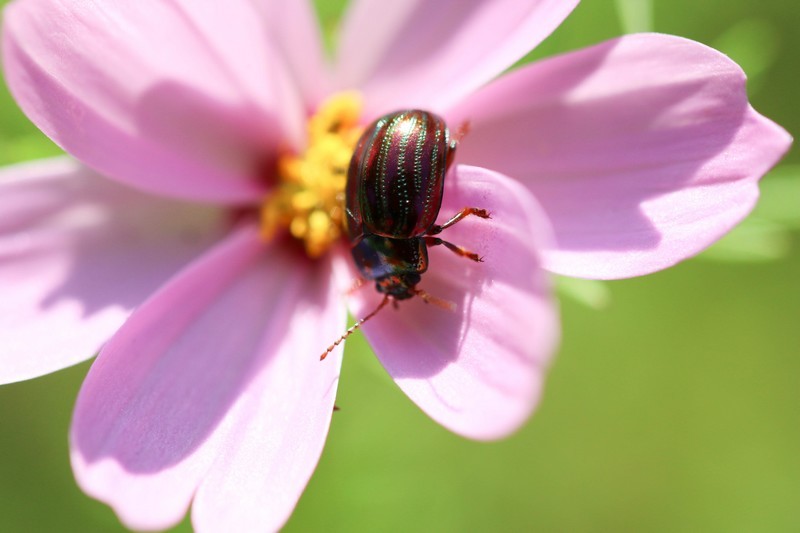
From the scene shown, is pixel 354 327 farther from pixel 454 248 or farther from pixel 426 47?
pixel 426 47

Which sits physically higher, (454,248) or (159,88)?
(159,88)

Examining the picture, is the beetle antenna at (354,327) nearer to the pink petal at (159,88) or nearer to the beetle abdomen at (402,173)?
the beetle abdomen at (402,173)

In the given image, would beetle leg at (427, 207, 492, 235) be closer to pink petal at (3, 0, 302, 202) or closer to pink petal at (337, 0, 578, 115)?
pink petal at (337, 0, 578, 115)

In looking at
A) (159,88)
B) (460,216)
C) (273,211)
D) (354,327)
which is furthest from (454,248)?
(159,88)

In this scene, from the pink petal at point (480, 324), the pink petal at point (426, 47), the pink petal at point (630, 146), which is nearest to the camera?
the pink petal at point (480, 324)

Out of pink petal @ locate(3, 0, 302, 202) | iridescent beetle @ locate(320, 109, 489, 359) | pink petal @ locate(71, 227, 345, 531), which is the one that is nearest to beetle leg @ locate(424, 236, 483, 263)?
iridescent beetle @ locate(320, 109, 489, 359)

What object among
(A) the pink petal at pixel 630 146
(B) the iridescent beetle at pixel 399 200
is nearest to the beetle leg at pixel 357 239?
(B) the iridescent beetle at pixel 399 200
